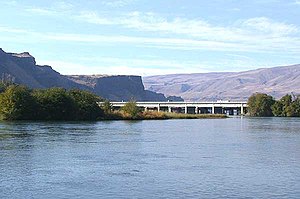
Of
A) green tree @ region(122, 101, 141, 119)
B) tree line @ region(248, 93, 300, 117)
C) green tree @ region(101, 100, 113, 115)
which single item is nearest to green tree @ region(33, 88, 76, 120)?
green tree @ region(101, 100, 113, 115)

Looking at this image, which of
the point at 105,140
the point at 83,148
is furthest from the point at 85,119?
the point at 83,148

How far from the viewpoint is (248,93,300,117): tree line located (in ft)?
508

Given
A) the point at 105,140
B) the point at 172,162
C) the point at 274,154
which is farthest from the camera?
the point at 105,140

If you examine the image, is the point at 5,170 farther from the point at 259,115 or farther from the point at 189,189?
the point at 259,115

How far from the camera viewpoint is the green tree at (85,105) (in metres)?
100

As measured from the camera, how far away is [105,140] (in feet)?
172

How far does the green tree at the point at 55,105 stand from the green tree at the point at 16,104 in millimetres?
1846

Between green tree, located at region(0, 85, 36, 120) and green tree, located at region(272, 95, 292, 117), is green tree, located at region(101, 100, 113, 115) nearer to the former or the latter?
green tree, located at region(0, 85, 36, 120)

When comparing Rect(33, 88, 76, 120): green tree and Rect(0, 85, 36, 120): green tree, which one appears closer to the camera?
Rect(0, 85, 36, 120): green tree

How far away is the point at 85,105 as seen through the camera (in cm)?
10094

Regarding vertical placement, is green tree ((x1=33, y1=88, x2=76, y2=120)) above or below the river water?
above

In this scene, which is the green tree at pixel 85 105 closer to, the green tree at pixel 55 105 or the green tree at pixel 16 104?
the green tree at pixel 55 105

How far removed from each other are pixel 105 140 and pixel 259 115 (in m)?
117

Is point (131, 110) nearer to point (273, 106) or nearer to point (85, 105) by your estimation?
point (85, 105)
